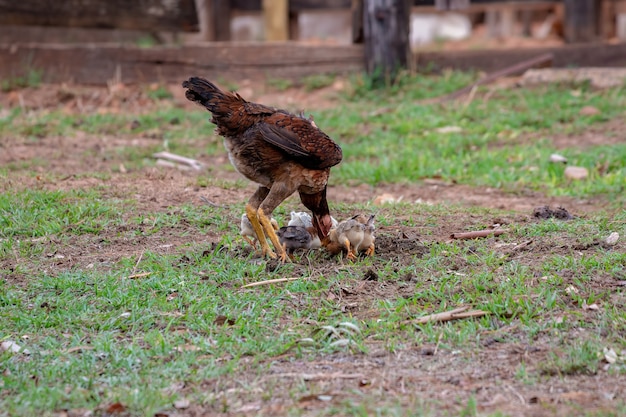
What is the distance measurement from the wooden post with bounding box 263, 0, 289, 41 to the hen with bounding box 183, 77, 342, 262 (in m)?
8.45

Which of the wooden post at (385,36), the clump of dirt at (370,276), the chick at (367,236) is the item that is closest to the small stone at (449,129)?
the wooden post at (385,36)

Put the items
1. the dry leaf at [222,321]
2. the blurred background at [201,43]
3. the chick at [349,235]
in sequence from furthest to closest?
1. the blurred background at [201,43]
2. the chick at [349,235]
3. the dry leaf at [222,321]

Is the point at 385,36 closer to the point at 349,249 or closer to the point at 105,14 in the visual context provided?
the point at 105,14

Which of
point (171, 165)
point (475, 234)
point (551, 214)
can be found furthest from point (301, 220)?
point (171, 165)

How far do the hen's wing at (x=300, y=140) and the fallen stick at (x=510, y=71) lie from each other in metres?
6.02

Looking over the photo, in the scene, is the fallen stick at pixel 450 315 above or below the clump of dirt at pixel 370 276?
below

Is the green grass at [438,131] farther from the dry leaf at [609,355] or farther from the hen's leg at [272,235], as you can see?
the dry leaf at [609,355]

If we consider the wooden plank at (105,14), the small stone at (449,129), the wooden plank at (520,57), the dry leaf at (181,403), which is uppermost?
the wooden plank at (105,14)

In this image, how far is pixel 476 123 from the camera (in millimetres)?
10562

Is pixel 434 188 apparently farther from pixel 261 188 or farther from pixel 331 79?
pixel 331 79

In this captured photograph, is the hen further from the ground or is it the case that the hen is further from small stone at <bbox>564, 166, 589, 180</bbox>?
small stone at <bbox>564, 166, 589, 180</bbox>

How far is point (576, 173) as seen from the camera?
8.66 meters

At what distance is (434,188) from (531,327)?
4.24 metres

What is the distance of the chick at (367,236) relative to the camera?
563cm
